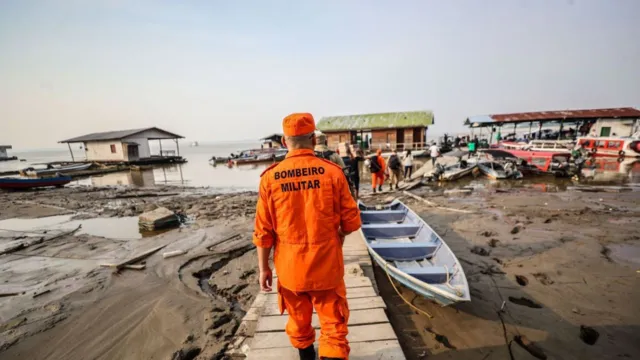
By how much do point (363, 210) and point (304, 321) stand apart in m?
5.30

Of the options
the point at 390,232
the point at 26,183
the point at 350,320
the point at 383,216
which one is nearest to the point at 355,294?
the point at 350,320

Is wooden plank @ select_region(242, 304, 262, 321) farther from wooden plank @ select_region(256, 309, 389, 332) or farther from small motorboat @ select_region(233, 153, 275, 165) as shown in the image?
small motorboat @ select_region(233, 153, 275, 165)

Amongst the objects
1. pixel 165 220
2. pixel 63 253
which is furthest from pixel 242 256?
pixel 63 253

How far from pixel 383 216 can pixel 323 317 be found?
16.8ft

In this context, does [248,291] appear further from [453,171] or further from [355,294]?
[453,171]

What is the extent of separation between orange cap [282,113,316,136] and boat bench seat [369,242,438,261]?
338cm

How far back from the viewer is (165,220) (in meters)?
8.54

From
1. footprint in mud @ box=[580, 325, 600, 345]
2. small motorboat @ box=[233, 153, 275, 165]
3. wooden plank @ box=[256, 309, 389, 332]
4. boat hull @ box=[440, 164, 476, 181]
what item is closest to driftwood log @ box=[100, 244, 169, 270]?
wooden plank @ box=[256, 309, 389, 332]

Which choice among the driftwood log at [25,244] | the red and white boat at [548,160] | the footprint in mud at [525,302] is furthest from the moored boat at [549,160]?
the driftwood log at [25,244]

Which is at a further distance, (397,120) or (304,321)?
(397,120)

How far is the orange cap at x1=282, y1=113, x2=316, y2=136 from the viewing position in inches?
73.4

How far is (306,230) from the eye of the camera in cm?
182

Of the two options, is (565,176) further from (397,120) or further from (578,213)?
(397,120)

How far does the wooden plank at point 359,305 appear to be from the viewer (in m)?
3.26
